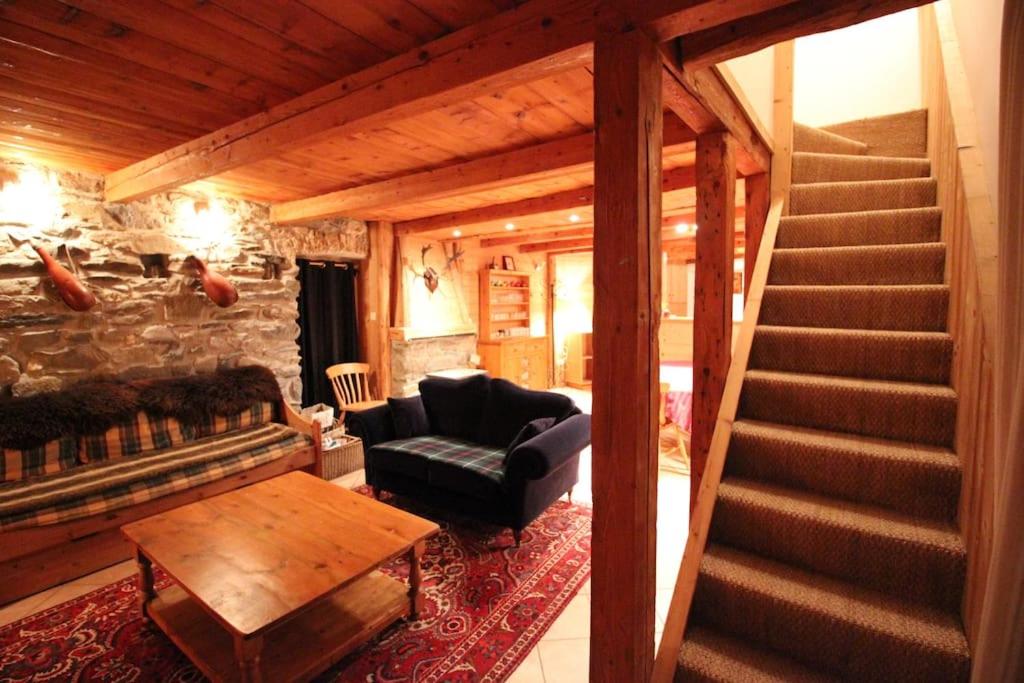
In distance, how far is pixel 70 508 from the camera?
247 centimetres

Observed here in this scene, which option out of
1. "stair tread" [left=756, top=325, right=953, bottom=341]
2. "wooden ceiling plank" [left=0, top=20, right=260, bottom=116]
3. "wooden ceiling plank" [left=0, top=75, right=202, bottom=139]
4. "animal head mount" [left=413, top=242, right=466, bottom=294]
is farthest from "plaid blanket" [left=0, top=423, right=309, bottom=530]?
"stair tread" [left=756, top=325, right=953, bottom=341]

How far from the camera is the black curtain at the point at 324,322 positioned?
4.83m

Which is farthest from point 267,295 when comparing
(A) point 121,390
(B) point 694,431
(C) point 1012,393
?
(C) point 1012,393

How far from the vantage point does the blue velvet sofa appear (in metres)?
2.71

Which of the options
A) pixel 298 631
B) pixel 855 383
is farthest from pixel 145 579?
pixel 855 383

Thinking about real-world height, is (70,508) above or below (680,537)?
above

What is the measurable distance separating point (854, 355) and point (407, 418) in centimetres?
278

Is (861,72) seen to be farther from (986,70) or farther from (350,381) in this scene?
(350,381)

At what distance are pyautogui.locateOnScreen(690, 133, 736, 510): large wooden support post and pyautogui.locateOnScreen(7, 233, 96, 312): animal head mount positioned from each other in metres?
3.73

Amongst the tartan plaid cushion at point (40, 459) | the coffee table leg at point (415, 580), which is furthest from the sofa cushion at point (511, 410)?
the tartan plaid cushion at point (40, 459)

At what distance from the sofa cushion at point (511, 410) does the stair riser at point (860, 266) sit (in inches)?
59.4

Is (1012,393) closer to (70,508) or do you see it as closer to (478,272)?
(70,508)

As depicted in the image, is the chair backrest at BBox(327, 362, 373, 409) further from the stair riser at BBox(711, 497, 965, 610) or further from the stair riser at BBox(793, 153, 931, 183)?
the stair riser at BBox(793, 153, 931, 183)

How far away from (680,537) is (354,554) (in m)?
1.96
